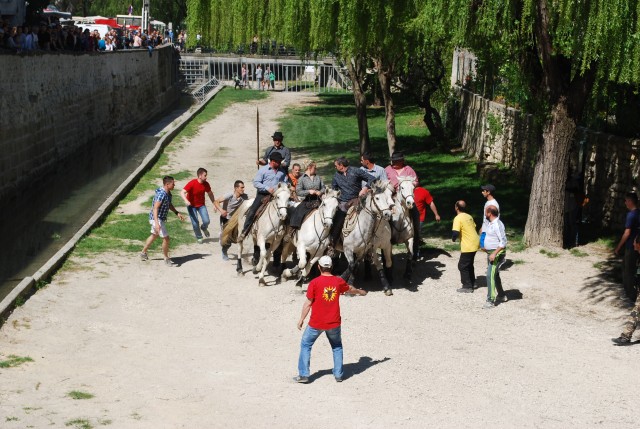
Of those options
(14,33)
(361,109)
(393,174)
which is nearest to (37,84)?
(14,33)

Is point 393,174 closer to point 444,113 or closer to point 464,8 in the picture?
point 464,8

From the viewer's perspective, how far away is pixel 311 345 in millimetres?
12367

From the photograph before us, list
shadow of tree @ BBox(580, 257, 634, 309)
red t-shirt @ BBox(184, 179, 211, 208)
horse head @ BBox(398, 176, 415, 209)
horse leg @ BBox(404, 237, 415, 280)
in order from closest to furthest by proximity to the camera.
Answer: shadow of tree @ BBox(580, 257, 634, 309), horse head @ BBox(398, 176, 415, 209), horse leg @ BBox(404, 237, 415, 280), red t-shirt @ BBox(184, 179, 211, 208)

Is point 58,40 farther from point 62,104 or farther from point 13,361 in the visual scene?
point 13,361

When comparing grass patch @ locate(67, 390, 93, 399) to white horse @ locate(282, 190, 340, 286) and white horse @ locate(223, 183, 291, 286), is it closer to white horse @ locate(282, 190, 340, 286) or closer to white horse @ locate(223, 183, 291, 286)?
white horse @ locate(282, 190, 340, 286)

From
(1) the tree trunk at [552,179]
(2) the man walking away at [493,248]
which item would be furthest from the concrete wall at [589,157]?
(2) the man walking away at [493,248]

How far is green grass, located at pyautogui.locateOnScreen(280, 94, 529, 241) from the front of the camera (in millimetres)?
23375

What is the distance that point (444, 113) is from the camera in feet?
133

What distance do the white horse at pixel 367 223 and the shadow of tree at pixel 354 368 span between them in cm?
320

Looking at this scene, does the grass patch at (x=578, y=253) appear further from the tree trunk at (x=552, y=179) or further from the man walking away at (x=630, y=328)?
the man walking away at (x=630, y=328)

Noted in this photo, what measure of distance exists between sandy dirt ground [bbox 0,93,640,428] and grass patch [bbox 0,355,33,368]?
0.42 ft

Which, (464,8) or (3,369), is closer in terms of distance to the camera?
(3,369)

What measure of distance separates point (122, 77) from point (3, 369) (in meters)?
35.6

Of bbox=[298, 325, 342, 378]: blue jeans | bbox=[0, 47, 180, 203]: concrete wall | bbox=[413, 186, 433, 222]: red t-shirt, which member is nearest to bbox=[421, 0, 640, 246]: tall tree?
bbox=[413, 186, 433, 222]: red t-shirt
